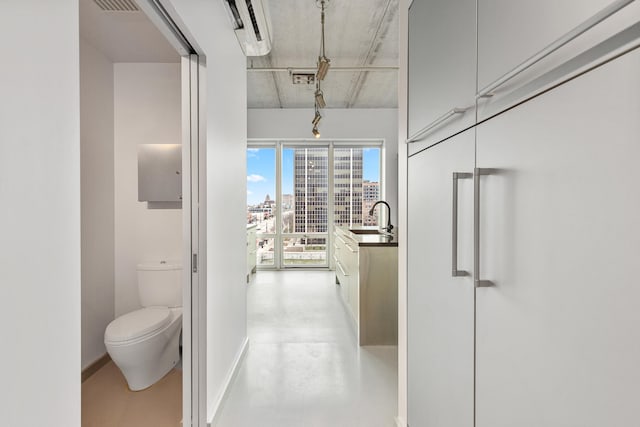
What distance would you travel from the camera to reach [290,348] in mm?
2848

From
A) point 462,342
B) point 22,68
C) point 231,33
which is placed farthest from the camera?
point 231,33

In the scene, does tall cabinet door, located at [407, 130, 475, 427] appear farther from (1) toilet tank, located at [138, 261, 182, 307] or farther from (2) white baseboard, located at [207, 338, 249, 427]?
(1) toilet tank, located at [138, 261, 182, 307]

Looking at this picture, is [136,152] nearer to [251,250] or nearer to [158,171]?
[158,171]

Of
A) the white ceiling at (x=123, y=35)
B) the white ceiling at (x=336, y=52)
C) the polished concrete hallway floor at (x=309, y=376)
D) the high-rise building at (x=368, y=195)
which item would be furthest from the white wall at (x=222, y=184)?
the high-rise building at (x=368, y=195)

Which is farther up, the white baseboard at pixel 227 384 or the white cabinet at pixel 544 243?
the white cabinet at pixel 544 243

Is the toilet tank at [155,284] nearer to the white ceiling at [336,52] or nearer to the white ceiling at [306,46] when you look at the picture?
the white ceiling at [306,46]

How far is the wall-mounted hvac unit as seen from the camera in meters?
2.11

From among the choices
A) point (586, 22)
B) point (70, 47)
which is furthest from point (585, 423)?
point (70, 47)

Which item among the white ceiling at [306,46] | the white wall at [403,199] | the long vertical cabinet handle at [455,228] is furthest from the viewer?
the white ceiling at [306,46]

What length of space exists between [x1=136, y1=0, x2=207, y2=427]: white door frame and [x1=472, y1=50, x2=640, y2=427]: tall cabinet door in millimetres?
1324

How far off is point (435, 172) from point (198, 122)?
3.96 ft

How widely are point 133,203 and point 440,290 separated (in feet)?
8.02

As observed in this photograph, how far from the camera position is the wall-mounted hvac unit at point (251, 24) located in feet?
6.92

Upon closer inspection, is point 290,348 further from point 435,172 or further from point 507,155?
point 507,155
